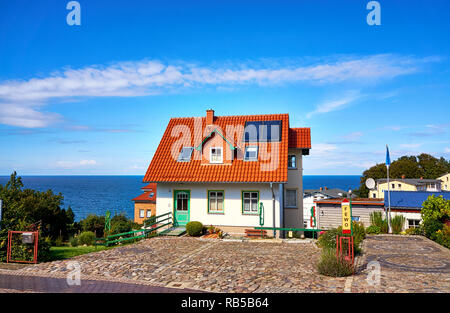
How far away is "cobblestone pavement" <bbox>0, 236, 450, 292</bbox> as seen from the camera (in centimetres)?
962

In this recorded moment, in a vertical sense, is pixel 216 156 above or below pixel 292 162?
above

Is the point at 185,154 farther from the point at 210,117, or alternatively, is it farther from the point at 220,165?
the point at 210,117

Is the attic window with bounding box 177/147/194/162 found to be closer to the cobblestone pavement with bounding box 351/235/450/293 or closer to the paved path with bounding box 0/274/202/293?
the cobblestone pavement with bounding box 351/235/450/293

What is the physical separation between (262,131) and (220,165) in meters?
4.16

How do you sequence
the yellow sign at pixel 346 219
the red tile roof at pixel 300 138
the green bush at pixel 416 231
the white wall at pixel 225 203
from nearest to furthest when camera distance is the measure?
1. the yellow sign at pixel 346 219
2. the white wall at pixel 225 203
3. the green bush at pixel 416 231
4. the red tile roof at pixel 300 138

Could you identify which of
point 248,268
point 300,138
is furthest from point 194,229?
point 300,138

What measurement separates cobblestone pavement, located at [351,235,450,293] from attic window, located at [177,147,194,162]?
12909 millimetres

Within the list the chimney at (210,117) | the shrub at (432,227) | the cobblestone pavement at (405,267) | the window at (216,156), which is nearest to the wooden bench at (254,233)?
the window at (216,156)

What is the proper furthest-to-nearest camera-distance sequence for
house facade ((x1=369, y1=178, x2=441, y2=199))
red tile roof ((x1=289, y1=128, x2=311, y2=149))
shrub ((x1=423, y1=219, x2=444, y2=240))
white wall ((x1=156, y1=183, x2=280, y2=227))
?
1. house facade ((x1=369, y1=178, x2=441, y2=199))
2. red tile roof ((x1=289, y1=128, x2=311, y2=149))
3. white wall ((x1=156, y1=183, x2=280, y2=227))
4. shrub ((x1=423, y1=219, x2=444, y2=240))

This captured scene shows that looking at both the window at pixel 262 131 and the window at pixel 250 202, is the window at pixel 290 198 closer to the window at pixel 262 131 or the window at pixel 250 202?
the window at pixel 250 202

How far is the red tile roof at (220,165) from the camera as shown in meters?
21.1

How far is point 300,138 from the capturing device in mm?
24469

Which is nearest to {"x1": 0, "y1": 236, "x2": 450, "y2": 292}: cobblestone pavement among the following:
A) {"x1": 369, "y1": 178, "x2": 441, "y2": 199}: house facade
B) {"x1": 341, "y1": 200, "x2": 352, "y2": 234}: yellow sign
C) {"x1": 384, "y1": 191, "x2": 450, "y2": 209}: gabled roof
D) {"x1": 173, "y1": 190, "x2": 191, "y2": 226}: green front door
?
{"x1": 341, "y1": 200, "x2": 352, "y2": 234}: yellow sign
